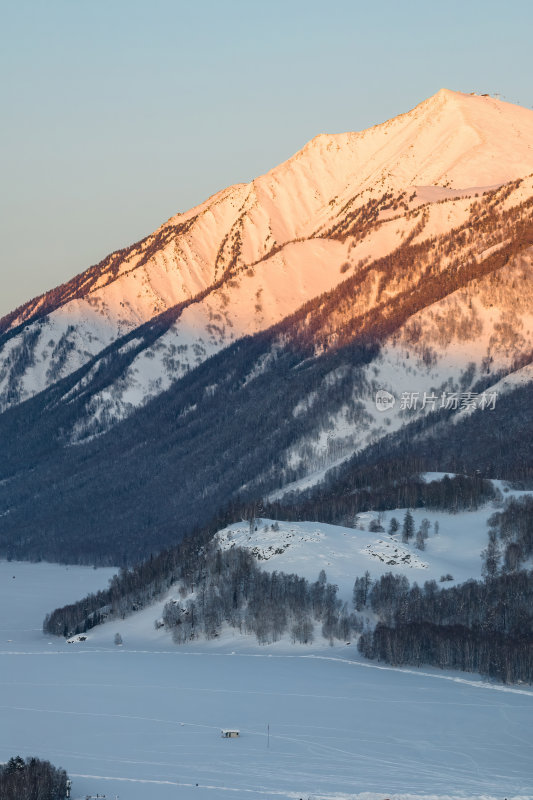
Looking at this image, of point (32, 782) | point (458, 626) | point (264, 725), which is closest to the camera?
point (32, 782)

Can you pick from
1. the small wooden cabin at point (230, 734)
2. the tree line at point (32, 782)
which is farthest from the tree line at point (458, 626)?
the tree line at point (32, 782)

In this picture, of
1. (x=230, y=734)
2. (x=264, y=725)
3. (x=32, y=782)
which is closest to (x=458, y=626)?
(x=264, y=725)

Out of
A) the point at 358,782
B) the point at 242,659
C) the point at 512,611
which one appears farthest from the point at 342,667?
the point at 358,782

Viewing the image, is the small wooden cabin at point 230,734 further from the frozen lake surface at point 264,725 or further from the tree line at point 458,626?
the tree line at point 458,626

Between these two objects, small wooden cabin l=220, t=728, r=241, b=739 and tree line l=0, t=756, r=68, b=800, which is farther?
small wooden cabin l=220, t=728, r=241, b=739

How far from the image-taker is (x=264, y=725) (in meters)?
135

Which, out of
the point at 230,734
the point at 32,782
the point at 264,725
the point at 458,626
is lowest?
the point at 32,782

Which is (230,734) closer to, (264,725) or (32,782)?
(264,725)

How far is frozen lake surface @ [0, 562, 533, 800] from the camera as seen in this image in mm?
113312

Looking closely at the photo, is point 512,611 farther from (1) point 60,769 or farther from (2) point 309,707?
(1) point 60,769

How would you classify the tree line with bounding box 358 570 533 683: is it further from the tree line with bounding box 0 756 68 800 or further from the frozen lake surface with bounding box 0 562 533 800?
the tree line with bounding box 0 756 68 800

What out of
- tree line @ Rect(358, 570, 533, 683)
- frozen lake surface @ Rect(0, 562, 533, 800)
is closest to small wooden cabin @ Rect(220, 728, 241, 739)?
frozen lake surface @ Rect(0, 562, 533, 800)

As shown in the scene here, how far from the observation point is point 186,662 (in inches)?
6914

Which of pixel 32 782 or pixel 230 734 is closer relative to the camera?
pixel 32 782
